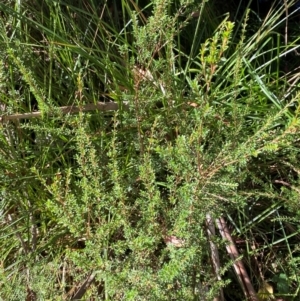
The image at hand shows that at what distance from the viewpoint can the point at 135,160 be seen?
95 centimetres

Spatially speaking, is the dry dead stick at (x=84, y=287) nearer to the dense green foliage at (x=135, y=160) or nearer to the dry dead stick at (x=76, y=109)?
the dense green foliage at (x=135, y=160)

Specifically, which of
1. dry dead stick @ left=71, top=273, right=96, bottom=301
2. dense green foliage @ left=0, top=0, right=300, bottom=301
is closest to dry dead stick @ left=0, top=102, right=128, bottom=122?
dense green foliage @ left=0, top=0, right=300, bottom=301

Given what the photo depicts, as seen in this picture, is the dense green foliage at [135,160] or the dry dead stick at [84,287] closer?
the dense green foliage at [135,160]

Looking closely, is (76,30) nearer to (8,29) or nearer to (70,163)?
(8,29)

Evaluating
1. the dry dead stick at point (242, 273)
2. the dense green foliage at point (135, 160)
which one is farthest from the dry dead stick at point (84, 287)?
the dry dead stick at point (242, 273)

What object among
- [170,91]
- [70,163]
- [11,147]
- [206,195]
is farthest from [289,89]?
[11,147]

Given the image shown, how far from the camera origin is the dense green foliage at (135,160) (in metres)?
0.81

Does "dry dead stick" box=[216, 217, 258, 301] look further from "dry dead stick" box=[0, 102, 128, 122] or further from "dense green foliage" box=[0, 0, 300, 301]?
"dry dead stick" box=[0, 102, 128, 122]

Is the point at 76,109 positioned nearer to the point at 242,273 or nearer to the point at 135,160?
the point at 135,160

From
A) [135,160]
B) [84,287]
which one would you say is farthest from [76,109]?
[84,287]

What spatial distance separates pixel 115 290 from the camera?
76cm

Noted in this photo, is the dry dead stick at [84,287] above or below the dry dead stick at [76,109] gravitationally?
below

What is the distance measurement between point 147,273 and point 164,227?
111mm

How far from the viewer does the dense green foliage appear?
31.8 inches
